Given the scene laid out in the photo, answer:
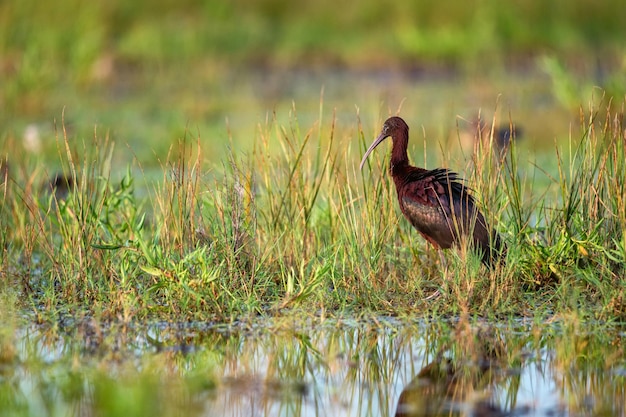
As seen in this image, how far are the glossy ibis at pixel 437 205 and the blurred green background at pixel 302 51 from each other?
26.3 ft

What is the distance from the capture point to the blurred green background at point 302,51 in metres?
15.8

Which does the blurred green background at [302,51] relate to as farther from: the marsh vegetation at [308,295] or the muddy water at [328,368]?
the muddy water at [328,368]

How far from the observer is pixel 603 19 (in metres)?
19.3

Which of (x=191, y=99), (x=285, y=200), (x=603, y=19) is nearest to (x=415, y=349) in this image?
(x=285, y=200)

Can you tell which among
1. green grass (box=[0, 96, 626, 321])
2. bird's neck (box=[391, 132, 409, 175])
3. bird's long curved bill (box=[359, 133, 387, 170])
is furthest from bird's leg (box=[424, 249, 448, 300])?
bird's long curved bill (box=[359, 133, 387, 170])

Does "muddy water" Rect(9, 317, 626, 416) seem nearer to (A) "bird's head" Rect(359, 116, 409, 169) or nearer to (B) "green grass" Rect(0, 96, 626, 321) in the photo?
(B) "green grass" Rect(0, 96, 626, 321)

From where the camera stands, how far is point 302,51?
1909 centimetres

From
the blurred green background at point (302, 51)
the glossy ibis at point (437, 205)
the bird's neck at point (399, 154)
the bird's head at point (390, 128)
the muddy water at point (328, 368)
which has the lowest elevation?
the muddy water at point (328, 368)

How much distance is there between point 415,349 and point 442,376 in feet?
1.53

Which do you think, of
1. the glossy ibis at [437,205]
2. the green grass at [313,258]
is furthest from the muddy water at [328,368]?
the glossy ibis at [437,205]

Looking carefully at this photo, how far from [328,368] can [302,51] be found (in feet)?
47.1

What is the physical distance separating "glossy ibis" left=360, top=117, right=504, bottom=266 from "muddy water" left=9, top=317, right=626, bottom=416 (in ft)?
1.95

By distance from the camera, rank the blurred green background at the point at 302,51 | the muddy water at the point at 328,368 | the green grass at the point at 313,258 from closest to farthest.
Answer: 1. the muddy water at the point at 328,368
2. the green grass at the point at 313,258
3. the blurred green background at the point at 302,51

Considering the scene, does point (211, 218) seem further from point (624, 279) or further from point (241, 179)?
point (624, 279)
